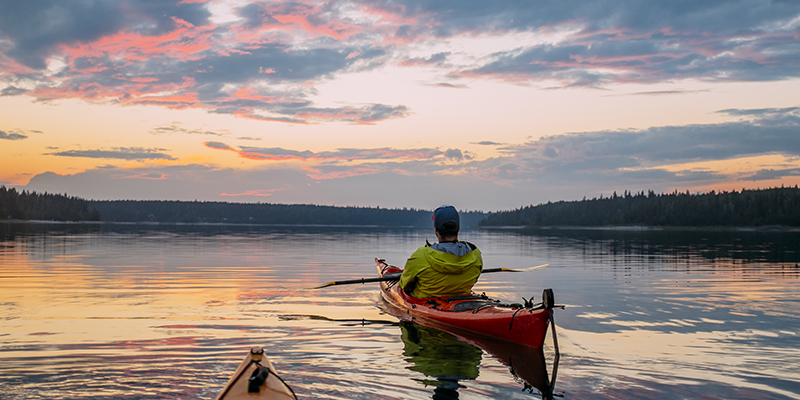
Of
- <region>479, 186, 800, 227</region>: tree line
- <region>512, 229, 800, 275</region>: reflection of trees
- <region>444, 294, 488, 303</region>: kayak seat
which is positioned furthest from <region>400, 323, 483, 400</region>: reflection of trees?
<region>479, 186, 800, 227</region>: tree line

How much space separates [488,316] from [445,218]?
2348 mm

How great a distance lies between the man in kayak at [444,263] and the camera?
1230cm

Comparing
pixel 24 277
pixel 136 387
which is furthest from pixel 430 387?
pixel 24 277

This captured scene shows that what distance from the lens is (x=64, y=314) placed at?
14570mm

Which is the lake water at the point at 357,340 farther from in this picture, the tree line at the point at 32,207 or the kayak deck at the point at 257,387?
the tree line at the point at 32,207

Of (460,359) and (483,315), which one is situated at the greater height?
(483,315)

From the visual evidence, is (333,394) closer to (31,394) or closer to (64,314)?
(31,394)

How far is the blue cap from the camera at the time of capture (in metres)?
12.2

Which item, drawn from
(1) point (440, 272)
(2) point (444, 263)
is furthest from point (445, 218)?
(1) point (440, 272)

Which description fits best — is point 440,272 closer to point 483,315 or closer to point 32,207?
point 483,315

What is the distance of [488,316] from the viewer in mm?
11164

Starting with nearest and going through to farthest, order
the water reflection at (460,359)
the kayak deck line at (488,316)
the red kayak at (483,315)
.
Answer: the water reflection at (460,359), the kayak deck line at (488,316), the red kayak at (483,315)

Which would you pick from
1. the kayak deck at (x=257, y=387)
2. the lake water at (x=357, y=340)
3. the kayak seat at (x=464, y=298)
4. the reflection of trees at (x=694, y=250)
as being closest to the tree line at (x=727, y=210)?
the reflection of trees at (x=694, y=250)

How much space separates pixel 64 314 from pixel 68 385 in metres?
7.79
